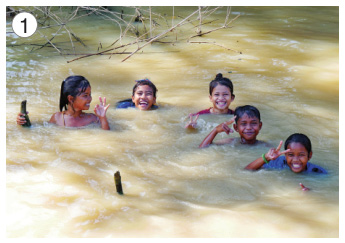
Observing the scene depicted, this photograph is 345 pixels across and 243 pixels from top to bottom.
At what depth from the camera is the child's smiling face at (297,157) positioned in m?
4.85

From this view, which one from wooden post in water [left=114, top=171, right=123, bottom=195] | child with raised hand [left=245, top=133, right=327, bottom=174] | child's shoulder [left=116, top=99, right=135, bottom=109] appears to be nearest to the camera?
wooden post in water [left=114, top=171, right=123, bottom=195]

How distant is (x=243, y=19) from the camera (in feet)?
39.2

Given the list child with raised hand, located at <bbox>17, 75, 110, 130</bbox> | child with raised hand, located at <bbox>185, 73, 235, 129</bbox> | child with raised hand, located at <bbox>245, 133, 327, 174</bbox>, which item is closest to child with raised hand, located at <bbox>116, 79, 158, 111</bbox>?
child with raised hand, located at <bbox>185, 73, 235, 129</bbox>

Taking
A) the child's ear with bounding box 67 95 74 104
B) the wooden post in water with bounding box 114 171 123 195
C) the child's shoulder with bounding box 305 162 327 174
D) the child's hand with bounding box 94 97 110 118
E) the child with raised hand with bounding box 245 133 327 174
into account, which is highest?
the child's ear with bounding box 67 95 74 104

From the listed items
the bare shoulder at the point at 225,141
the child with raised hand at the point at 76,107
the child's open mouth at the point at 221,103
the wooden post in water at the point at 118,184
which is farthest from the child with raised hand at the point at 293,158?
the child with raised hand at the point at 76,107

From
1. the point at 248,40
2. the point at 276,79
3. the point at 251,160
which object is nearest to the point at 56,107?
the point at 251,160

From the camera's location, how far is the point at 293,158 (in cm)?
491

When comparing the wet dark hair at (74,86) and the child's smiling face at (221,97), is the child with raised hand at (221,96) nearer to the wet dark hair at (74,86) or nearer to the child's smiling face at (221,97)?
the child's smiling face at (221,97)

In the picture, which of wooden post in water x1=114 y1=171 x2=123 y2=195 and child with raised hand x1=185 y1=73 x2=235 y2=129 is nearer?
wooden post in water x1=114 y1=171 x2=123 y2=195

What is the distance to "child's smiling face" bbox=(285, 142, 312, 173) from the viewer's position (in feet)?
15.9

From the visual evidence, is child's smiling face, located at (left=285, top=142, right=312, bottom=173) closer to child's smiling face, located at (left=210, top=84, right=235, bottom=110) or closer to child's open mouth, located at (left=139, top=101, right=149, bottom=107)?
child's smiling face, located at (left=210, top=84, right=235, bottom=110)

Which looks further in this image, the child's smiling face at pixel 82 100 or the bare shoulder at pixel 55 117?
the bare shoulder at pixel 55 117

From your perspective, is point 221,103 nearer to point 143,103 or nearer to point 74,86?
point 143,103

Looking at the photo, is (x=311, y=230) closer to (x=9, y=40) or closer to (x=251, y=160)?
(x=251, y=160)
